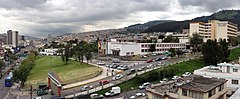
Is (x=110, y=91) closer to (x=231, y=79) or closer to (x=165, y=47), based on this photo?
(x=231, y=79)

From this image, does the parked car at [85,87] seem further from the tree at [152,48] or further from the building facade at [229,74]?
the tree at [152,48]

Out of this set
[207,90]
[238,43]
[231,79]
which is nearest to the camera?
[207,90]

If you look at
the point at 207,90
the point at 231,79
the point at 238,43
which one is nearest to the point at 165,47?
the point at 238,43

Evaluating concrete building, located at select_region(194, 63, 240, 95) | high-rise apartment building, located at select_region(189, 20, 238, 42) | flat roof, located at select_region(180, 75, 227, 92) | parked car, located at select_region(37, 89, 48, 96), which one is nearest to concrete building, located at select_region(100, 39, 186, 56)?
high-rise apartment building, located at select_region(189, 20, 238, 42)

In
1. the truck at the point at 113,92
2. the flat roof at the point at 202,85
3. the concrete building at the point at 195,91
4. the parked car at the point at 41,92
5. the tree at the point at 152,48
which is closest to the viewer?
the concrete building at the point at 195,91

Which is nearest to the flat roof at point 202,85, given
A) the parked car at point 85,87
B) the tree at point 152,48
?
the parked car at point 85,87

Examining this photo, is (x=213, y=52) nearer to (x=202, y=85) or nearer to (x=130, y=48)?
(x=130, y=48)

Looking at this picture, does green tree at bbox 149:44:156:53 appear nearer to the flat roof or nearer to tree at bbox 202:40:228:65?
tree at bbox 202:40:228:65

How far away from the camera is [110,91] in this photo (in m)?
40.5

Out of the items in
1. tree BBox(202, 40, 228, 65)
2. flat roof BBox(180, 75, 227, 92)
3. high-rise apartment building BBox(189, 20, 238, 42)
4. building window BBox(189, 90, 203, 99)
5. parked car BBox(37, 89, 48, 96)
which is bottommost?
parked car BBox(37, 89, 48, 96)

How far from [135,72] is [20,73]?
22.6 metres

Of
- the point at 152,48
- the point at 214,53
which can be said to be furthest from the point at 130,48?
the point at 214,53

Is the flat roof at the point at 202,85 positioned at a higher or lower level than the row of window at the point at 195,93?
higher

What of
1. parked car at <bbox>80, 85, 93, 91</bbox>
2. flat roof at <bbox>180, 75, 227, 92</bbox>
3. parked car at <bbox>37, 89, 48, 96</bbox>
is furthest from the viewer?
parked car at <bbox>37, 89, 48, 96</bbox>
